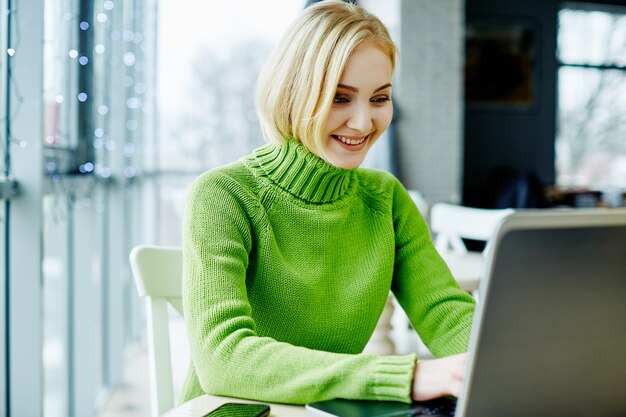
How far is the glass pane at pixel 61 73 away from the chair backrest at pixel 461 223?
1.59m

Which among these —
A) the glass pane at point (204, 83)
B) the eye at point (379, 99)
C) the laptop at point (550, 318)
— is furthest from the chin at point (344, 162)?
the glass pane at point (204, 83)

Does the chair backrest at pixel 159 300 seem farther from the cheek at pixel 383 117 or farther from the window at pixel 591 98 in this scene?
the window at pixel 591 98

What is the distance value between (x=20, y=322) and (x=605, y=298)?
174 centimetres

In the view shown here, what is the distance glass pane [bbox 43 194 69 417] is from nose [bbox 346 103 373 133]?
1.78 m

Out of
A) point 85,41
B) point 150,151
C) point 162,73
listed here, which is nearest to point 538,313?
point 85,41

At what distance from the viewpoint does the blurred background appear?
204 cm

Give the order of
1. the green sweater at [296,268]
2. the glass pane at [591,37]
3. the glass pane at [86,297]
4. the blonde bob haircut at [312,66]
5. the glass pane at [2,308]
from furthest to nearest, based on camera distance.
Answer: the glass pane at [591,37] → the glass pane at [86,297] → the glass pane at [2,308] → the blonde bob haircut at [312,66] → the green sweater at [296,268]

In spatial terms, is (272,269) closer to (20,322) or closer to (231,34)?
(20,322)

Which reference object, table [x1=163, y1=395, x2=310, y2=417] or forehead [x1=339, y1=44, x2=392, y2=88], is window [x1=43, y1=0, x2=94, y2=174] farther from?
table [x1=163, y1=395, x2=310, y2=417]

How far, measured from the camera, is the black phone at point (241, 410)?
90cm

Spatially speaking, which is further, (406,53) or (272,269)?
(406,53)

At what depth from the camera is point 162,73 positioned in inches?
214

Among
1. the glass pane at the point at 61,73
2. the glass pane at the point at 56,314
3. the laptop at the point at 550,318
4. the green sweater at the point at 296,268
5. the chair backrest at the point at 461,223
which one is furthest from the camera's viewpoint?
the chair backrest at the point at 461,223

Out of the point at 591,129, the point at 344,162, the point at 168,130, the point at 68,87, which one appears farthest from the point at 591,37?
the point at 344,162
